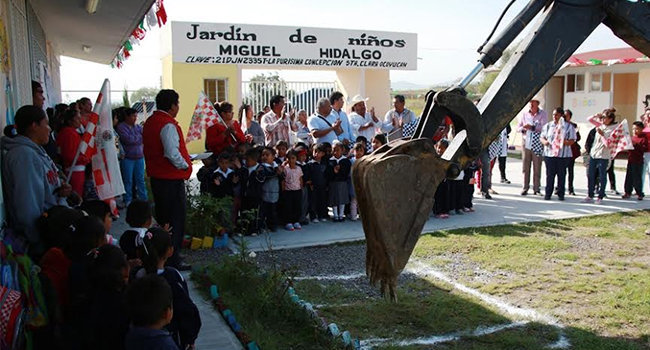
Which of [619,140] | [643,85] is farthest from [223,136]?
[643,85]

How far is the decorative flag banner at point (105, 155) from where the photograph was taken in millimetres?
5586

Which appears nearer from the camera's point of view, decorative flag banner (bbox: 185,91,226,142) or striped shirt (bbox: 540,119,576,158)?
decorative flag banner (bbox: 185,91,226,142)

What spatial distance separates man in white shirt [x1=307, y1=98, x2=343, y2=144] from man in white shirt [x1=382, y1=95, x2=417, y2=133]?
4.85ft

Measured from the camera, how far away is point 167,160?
6.09 meters

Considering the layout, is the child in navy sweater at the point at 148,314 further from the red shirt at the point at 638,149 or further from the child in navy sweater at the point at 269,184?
the red shirt at the point at 638,149

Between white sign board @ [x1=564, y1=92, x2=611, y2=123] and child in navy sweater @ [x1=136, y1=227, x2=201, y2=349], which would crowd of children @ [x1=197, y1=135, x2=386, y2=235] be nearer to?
child in navy sweater @ [x1=136, y1=227, x2=201, y2=349]

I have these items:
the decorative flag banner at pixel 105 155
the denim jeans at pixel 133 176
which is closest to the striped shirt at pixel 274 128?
the denim jeans at pixel 133 176

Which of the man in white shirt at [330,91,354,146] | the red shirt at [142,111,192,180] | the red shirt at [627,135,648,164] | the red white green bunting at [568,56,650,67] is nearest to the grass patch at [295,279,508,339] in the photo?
the red shirt at [142,111,192,180]

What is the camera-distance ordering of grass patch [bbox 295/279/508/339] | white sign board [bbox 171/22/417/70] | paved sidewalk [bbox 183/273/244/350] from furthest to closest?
white sign board [bbox 171/22/417/70] → grass patch [bbox 295/279/508/339] → paved sidewalk [bbox 183/273/244/350]

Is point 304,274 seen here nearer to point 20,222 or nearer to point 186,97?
point 20,222

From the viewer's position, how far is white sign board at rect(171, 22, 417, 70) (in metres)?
19.9

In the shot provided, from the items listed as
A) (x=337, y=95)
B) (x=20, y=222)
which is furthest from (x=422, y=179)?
(x=337, y=95)

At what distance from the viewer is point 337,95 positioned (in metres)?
10.4

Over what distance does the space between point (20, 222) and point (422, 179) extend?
2942 millimetres
